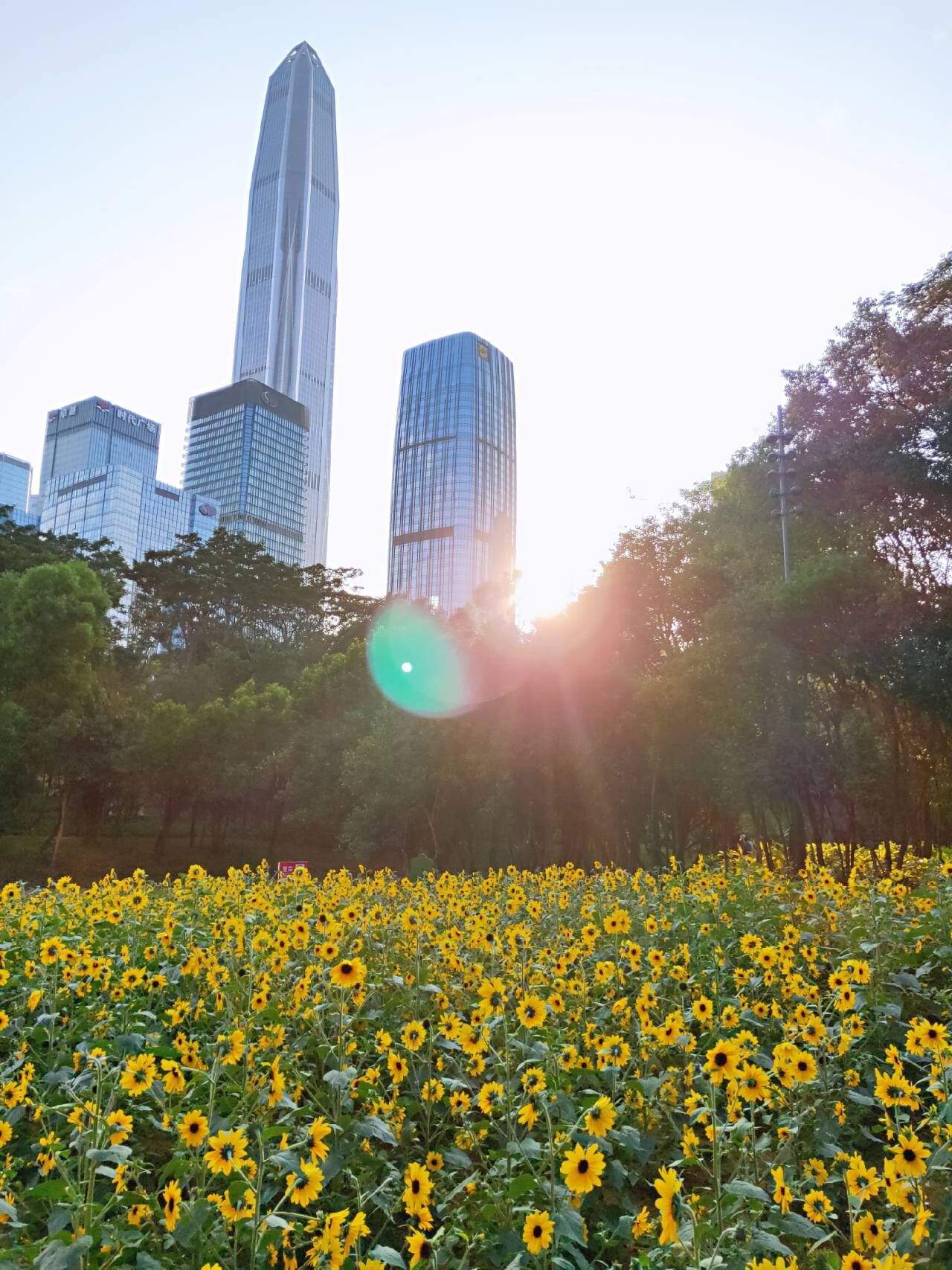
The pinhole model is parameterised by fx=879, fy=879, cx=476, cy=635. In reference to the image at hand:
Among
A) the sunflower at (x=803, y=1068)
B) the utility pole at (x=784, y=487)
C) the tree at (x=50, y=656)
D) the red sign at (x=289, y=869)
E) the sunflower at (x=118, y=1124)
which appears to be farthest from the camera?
the tree at (x=50, y=656)

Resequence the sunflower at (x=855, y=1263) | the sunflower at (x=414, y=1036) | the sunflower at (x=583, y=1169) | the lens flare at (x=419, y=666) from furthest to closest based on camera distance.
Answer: the lens flare at (x=419, y=666), the sunflower at (x=414, y=1036), the sunflower at (x=583, y=1169), the sunflower at (x=855, y=1263)

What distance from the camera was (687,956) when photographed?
406 centimetres

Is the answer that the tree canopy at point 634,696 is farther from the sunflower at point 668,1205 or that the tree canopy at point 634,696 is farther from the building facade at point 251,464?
the building facade at point 251,464

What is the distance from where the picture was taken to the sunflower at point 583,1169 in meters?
2.13

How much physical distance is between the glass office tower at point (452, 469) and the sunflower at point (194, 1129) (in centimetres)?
10134

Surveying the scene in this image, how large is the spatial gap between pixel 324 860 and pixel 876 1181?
96.0 ft

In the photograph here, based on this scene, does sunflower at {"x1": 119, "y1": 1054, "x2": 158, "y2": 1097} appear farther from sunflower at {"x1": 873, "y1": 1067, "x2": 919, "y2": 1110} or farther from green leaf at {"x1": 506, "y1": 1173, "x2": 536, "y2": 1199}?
sunflower at {"x1": 873, "y1": 1067, "x2": 919, "y2": 1110}

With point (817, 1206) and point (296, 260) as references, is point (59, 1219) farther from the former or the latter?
point (296, 260)

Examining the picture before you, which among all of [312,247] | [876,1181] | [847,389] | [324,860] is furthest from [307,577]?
[312,247]

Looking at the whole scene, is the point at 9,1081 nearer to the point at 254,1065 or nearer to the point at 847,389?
the point at 254,1065

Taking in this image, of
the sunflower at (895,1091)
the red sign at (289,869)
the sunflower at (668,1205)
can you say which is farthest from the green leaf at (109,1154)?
the red sign at (289,869)

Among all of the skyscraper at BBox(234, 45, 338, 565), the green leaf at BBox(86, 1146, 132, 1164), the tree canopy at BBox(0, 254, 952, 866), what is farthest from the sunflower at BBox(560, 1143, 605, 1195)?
the skyscraper at BBox(234, 45, 338, 565)

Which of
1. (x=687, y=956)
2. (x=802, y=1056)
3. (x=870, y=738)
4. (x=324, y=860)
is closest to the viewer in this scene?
(x=802, y=1056)

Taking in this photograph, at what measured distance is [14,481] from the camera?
5226 inches
